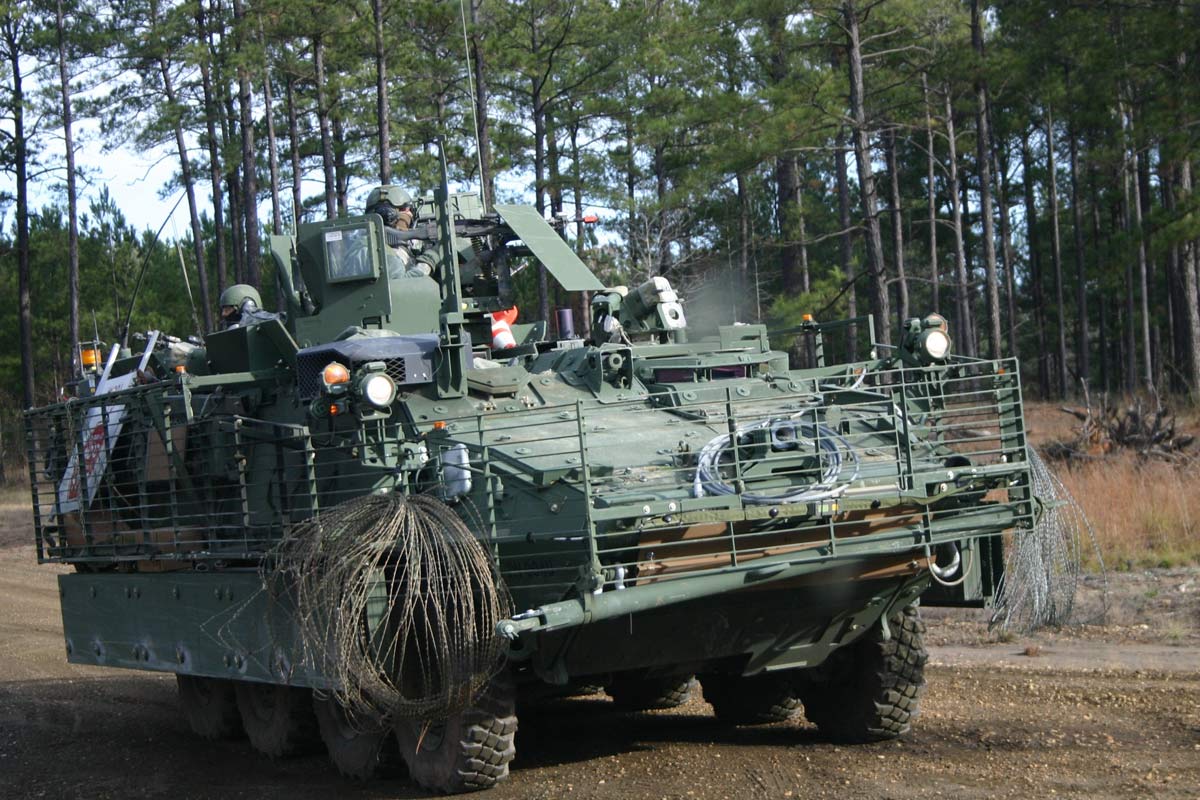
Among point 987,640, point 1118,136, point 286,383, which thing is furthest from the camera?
point 1118,136

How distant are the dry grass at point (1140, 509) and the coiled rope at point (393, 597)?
923 centimetres

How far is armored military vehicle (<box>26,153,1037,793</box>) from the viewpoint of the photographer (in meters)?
6.77

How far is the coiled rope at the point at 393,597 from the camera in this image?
6.64m

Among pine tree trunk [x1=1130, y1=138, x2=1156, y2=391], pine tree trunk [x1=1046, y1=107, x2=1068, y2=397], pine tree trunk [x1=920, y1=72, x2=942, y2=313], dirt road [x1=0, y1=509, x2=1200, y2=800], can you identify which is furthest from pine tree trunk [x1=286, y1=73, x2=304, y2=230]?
pine tree trunk [x1=1046, y1=107, x2=1068, y2=397]

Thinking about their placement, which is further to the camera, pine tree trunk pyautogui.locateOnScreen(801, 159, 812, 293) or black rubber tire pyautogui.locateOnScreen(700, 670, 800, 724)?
pine tree trunk pyautogui.locateOnScreen(801, 159, 812, 293)

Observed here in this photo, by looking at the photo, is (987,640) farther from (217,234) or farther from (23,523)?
(217,234)

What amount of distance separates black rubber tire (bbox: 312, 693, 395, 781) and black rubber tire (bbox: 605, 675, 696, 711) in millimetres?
1678

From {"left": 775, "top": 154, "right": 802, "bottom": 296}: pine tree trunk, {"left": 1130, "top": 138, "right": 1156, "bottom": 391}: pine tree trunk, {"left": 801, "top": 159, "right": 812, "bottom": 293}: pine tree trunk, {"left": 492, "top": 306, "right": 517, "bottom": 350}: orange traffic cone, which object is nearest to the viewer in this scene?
{"left": 492, "top": 306, "right": 517, "bottom": 350}: orange traffic cone

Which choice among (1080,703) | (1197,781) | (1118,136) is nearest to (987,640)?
(1080,703)

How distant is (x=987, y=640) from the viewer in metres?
12.0

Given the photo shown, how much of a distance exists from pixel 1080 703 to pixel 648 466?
3.56 m

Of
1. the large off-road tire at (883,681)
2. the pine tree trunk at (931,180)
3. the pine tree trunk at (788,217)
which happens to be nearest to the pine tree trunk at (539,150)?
the pine tree trunk at (788,217)

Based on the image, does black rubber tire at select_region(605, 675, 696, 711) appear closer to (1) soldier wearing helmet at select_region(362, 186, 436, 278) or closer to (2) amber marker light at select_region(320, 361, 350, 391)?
(2) amber marker light at select_region(320, 361, 350, 391)

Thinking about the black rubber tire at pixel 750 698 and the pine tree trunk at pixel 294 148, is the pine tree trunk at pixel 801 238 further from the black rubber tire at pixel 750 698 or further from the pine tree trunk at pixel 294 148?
the black rubber tire at pixel 750 698
